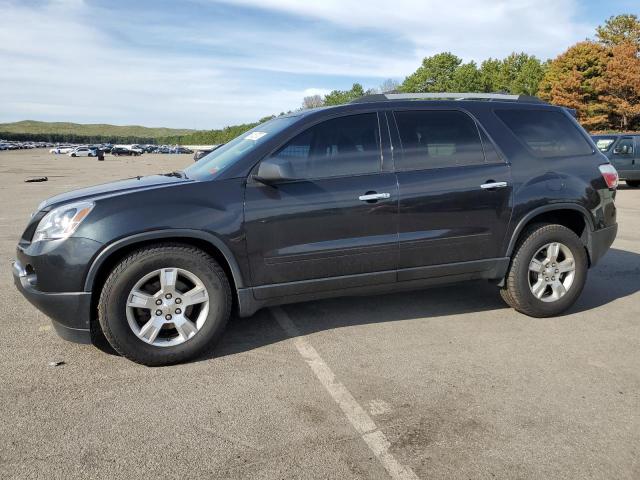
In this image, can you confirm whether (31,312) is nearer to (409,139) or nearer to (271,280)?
(271,280)

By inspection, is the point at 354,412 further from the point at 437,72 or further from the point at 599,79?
the point at 437,72

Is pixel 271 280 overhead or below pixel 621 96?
below

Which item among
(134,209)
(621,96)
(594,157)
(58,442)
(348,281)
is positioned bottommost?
(58,442)

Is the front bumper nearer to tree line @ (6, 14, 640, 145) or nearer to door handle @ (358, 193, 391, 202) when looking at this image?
door handle @ (358, 193, 391, 202)

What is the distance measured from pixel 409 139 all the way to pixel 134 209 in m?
2.14

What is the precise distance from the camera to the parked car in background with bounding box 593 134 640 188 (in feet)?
50.8

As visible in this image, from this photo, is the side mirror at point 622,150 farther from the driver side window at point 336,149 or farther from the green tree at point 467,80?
the green tree at point 467,80

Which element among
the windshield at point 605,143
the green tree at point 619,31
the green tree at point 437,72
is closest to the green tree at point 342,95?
the green tree at point 437,72

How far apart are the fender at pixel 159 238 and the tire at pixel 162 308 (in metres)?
0.08

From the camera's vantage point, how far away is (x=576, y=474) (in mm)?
2367

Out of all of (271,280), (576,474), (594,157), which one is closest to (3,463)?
(271,280)

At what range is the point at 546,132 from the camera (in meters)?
4.54

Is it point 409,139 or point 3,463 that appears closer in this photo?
point 3,463

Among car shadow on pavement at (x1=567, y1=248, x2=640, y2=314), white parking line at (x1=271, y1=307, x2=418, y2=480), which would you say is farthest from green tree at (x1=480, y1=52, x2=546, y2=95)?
white parking line at (x1=271, y1=307, x2=418, y2=480)
